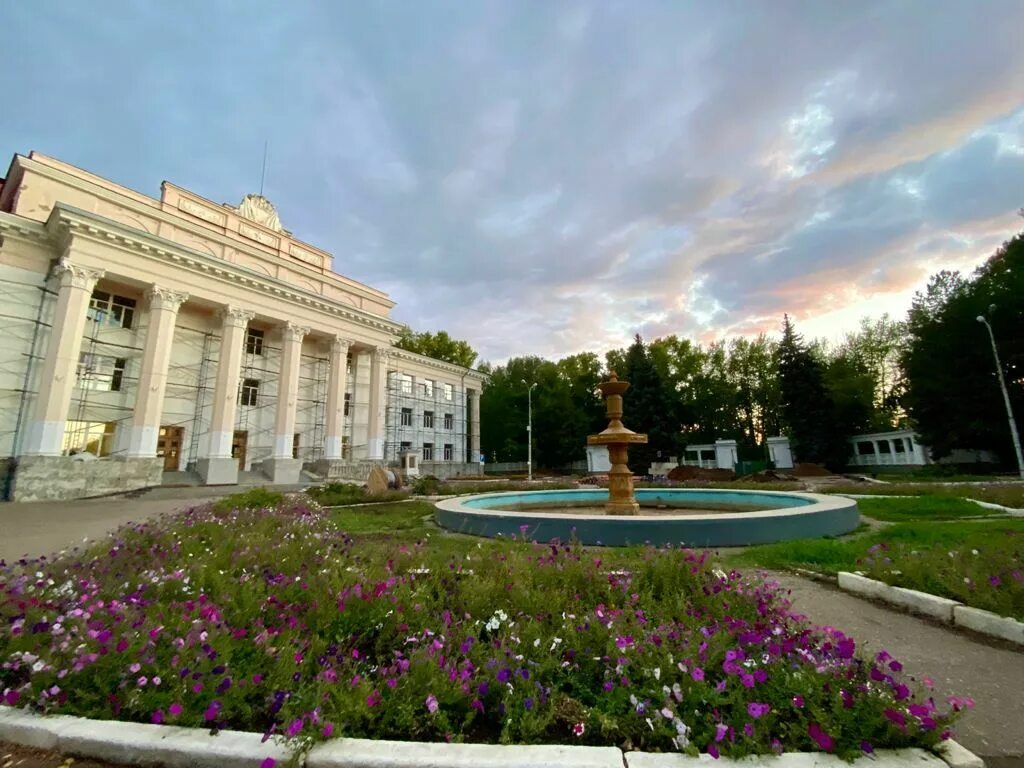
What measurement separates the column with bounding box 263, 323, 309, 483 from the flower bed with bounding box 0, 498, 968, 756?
25621 mm

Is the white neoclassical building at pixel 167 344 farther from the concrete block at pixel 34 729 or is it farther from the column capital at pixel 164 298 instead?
the concrete block at pixel 34 729

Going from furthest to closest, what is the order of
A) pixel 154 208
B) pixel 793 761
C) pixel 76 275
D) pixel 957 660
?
1. pixel 154 208
2. pixel 76 275
3. pixel 957 660
4. pixel 793 761

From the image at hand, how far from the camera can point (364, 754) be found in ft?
7.26

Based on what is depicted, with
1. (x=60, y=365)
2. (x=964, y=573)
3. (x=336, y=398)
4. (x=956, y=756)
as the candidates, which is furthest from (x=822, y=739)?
(x=336, y=398)

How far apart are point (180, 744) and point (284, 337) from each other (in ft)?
108

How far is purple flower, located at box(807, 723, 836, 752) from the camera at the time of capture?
2.14 metres

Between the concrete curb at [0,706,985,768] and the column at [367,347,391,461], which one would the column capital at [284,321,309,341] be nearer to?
the column at [367,347,391,461]

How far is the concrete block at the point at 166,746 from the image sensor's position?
2.23m

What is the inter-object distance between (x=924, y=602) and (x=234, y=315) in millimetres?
32572

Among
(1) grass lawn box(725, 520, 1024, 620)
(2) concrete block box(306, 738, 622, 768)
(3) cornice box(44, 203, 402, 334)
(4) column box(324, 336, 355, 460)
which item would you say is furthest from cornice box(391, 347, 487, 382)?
(2) concrete block box(306, 738, 622, 768)

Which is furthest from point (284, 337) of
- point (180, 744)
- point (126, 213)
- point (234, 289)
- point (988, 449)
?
point (988, 449)

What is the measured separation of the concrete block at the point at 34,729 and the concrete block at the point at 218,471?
2599 cm

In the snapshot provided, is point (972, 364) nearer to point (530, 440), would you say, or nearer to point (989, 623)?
point (530, 440)

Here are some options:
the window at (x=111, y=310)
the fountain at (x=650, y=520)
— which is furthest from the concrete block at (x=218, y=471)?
the fountain at (x=650, y=520)
